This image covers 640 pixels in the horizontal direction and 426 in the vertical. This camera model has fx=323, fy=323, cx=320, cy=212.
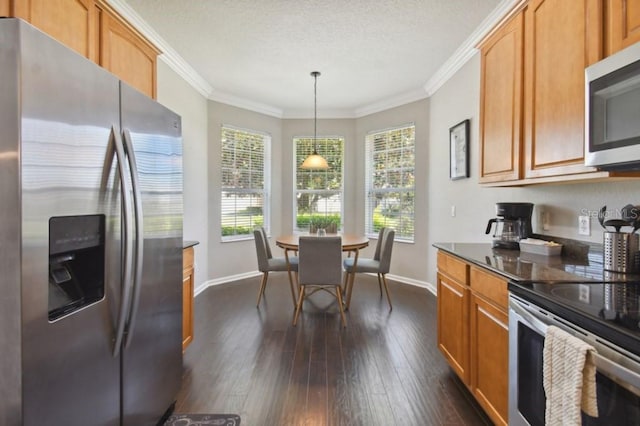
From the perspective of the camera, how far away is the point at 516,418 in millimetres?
1354

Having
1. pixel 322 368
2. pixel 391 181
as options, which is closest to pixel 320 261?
pixel 322 368

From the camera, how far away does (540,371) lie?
122 cm

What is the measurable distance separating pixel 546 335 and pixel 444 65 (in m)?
3.31

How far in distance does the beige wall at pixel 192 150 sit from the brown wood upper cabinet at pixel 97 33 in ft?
1.90

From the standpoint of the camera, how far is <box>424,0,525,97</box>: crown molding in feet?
8.09

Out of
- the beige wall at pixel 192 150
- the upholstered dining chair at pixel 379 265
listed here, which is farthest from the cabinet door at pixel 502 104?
the beige wall at pixel 192 150

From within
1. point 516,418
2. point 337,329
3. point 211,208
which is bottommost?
point 337,329

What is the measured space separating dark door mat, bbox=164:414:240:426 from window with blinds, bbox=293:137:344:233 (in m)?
3.69

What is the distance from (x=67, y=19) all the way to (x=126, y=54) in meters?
0.62

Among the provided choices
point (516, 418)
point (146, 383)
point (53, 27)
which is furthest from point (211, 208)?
point (516, 418)

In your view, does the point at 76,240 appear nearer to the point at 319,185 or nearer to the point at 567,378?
the point at 567,378

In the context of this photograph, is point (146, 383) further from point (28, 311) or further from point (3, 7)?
point (3, 7)

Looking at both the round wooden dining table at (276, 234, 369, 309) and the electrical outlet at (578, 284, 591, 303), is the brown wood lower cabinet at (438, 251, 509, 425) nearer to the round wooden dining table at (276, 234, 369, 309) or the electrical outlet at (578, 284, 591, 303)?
the electrical outlet at (578, 284, 591, 303)

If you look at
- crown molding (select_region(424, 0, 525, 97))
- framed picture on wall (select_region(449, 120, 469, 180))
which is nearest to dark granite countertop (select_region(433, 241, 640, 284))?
framed picture on wall (select_region(449, 120, 469, 180))
